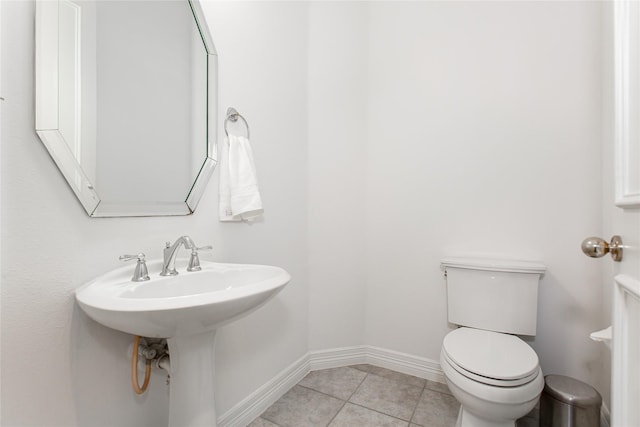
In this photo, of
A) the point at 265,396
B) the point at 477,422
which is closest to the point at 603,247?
the point at 477,422

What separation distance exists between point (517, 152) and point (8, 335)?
2.12 metres

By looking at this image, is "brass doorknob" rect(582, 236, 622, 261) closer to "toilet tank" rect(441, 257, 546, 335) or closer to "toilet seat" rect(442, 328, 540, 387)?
"toilet seat" rect(442, 328, 540, 387)

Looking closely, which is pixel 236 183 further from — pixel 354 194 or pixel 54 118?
pixel 354 194

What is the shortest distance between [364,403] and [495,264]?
3.25 ft

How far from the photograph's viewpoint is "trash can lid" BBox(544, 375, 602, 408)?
46.9 inches

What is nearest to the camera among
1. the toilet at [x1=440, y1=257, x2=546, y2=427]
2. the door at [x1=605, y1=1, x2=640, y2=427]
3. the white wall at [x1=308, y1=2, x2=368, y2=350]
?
the door at [x1=605, y1=1, x2=640, y2=427]

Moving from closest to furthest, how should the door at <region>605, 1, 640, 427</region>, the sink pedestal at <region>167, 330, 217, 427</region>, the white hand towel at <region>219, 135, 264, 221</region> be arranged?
the door at <region>605, 1, 640, 427</region>, the sink pedestal at <region>167, 330, 217, 427</region>, the white hand towel at <region>219, 135, 264, 221</region>

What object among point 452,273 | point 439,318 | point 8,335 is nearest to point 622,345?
point 452,273

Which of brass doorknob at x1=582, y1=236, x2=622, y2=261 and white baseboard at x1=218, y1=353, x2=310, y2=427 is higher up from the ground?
brass doorknob at x1=582, y1=236, x2=622, y2=261

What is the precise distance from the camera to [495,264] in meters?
1.51

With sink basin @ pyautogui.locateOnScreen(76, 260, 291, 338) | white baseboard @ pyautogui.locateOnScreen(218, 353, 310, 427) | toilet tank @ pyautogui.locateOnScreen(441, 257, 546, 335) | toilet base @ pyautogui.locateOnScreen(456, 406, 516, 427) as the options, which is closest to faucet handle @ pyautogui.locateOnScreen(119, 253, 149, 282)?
sink basin @ pyautogui.locateOnScreen(76, 260, 291, 338)

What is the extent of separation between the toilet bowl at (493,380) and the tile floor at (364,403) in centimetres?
29

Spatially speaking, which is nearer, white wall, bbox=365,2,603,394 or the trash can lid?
the trash can lid

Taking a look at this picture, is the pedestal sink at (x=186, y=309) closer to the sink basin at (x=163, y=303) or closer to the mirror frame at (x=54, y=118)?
the sink basin at (x=163, y=303)
